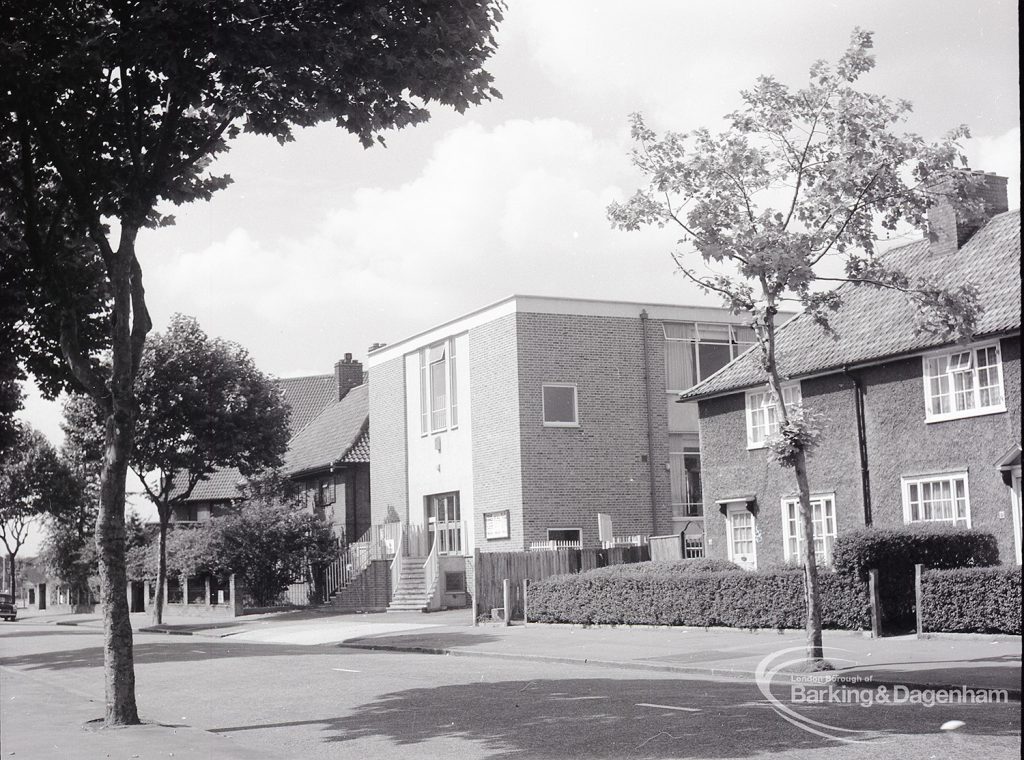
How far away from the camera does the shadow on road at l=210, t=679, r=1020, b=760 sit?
9.87m

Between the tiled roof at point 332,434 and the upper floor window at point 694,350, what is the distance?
15.0 m

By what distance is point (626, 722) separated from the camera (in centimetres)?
1140

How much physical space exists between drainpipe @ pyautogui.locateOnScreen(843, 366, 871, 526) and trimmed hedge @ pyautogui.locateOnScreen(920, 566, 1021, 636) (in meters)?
7.18

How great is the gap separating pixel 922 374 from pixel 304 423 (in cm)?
4056

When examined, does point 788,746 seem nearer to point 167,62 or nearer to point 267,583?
point 167,62

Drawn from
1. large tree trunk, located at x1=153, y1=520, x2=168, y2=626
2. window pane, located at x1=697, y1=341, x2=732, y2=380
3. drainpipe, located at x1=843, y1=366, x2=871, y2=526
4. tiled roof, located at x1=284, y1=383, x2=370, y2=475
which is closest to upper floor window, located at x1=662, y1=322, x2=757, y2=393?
window pane, located at x1=697, y1=341, x2=732, y2=380

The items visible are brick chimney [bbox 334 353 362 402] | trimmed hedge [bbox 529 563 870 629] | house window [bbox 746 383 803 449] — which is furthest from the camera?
brick chimney [bbox 334 353 362 402]

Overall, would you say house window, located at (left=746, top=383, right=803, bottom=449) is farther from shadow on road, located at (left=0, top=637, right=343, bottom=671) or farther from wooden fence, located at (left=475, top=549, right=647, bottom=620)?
shadow on road, located at (left=0, top=637, right=343, bottom=671)

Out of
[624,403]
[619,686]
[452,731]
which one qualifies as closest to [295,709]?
[452,731]

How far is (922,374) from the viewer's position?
82.4 feet

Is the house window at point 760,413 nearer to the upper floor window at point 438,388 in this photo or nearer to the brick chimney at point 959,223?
the brick chimney at point 959,223

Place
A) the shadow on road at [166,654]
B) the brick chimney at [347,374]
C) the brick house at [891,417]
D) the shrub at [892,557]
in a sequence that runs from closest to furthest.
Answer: the shrub at [892,557] < the shadow on road at [166,654] < the brick house at [891,417] < the brick chimney at [347,374]

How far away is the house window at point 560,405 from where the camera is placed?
36188 mm

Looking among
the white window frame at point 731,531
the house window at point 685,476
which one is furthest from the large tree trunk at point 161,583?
the white window frame at point 731,531
